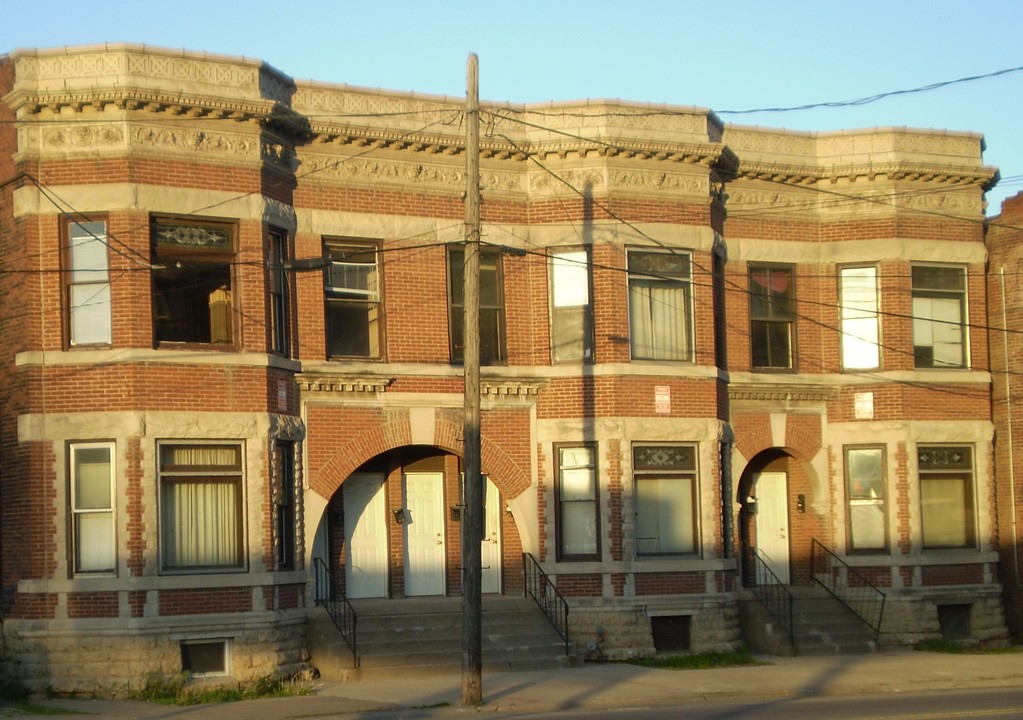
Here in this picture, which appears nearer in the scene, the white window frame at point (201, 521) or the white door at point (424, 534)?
the white window frame at point (201, 521)

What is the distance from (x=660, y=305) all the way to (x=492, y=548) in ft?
16.7

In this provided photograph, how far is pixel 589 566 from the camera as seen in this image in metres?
24.9

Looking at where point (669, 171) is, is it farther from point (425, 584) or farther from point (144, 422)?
point (144, 422)

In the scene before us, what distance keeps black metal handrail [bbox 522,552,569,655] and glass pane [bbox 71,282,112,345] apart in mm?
7957

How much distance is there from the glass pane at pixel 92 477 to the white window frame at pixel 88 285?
5.23 feet

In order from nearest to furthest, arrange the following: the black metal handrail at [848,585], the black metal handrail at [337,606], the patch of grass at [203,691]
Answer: the patch of grass at [203,691]
the black metal handrail at [337,606]
the black metal handrail at [848,585]

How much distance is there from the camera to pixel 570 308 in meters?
25.6

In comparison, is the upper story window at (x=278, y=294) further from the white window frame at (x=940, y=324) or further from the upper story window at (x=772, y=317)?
the white window frame at (x=940, y=324)

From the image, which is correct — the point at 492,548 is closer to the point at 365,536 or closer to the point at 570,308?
the point at 365,536

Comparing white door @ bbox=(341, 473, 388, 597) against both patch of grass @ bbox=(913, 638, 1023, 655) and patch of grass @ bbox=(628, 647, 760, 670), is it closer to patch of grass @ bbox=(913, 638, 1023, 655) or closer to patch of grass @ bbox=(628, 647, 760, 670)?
patch of grass @ bbox=(628, 647, 760, 670)

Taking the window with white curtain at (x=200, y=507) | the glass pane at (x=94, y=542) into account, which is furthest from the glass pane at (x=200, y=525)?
the glass pane at (x=94, y=542)

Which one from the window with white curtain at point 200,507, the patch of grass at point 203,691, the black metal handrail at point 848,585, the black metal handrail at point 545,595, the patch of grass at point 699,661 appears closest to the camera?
the patch of grass at point 203,691

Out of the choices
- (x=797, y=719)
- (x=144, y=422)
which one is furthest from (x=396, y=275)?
(x=797, y=719)

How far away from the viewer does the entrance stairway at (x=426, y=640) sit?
2253 centimetres
